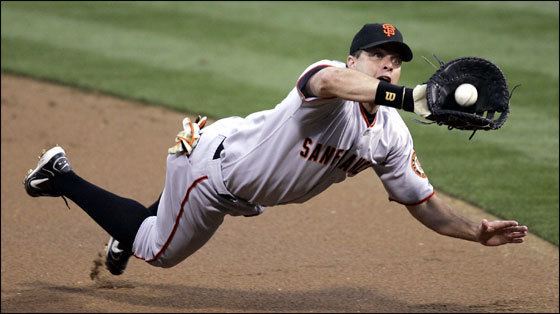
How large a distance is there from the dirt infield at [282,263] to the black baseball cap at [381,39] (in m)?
2.21

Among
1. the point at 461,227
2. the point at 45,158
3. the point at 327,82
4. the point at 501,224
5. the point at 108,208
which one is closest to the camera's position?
the point at 327,82

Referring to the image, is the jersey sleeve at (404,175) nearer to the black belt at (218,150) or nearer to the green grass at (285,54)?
the black belt at (218,150)

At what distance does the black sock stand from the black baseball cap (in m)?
1.81

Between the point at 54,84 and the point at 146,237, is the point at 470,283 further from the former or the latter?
the point at 54,84

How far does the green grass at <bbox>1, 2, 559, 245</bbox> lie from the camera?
365 inches

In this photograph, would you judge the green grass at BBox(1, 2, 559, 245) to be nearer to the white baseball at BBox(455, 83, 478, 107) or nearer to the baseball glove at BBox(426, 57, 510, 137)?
the baseball glove at BBox(426, 57, 510, 137)

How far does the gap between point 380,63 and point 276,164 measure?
0.74m

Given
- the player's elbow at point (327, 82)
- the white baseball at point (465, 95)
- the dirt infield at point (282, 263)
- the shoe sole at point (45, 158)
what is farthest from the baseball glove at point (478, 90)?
the shoe sole at point (45, 158)

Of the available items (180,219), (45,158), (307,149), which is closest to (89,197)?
(45,158)

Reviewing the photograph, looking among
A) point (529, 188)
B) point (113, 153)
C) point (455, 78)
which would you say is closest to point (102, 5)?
point (113, 153)

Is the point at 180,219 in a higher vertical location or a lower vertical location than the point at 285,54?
lower

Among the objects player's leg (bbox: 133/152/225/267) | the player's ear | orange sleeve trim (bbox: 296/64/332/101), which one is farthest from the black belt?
the player's ear

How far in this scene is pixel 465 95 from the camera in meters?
4.27

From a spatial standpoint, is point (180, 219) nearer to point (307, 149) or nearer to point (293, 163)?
point (293, 163)
